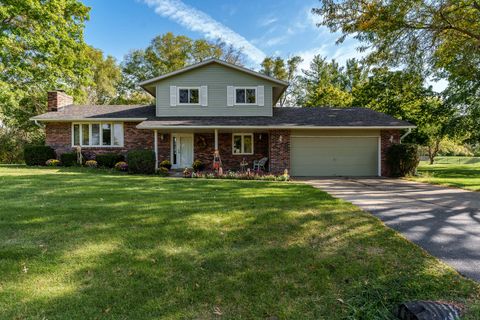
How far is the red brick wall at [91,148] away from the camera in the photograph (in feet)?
54.2

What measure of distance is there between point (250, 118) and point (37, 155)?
12.2 metres

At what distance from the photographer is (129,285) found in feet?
10.1

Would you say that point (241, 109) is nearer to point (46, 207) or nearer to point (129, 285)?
point (46, 207)

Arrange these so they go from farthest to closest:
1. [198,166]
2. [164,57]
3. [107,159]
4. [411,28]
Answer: [164,57] < [107,159] < [198,166] < [411,28]

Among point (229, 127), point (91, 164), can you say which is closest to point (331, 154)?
point (229, 127)

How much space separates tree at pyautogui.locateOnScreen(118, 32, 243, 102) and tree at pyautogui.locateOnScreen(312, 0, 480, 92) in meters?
22.4

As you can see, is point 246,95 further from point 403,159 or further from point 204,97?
point 403,159

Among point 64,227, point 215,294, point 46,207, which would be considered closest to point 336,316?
point 215,294

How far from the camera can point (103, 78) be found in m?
31.4

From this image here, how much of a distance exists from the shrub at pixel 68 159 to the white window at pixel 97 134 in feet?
3.62

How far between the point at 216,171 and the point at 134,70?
2574 cm

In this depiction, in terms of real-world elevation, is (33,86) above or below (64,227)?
above

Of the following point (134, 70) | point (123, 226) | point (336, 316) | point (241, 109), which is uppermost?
point (134, 70)

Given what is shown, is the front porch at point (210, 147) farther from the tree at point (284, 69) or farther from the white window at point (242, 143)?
the tree at point (284, 69)
